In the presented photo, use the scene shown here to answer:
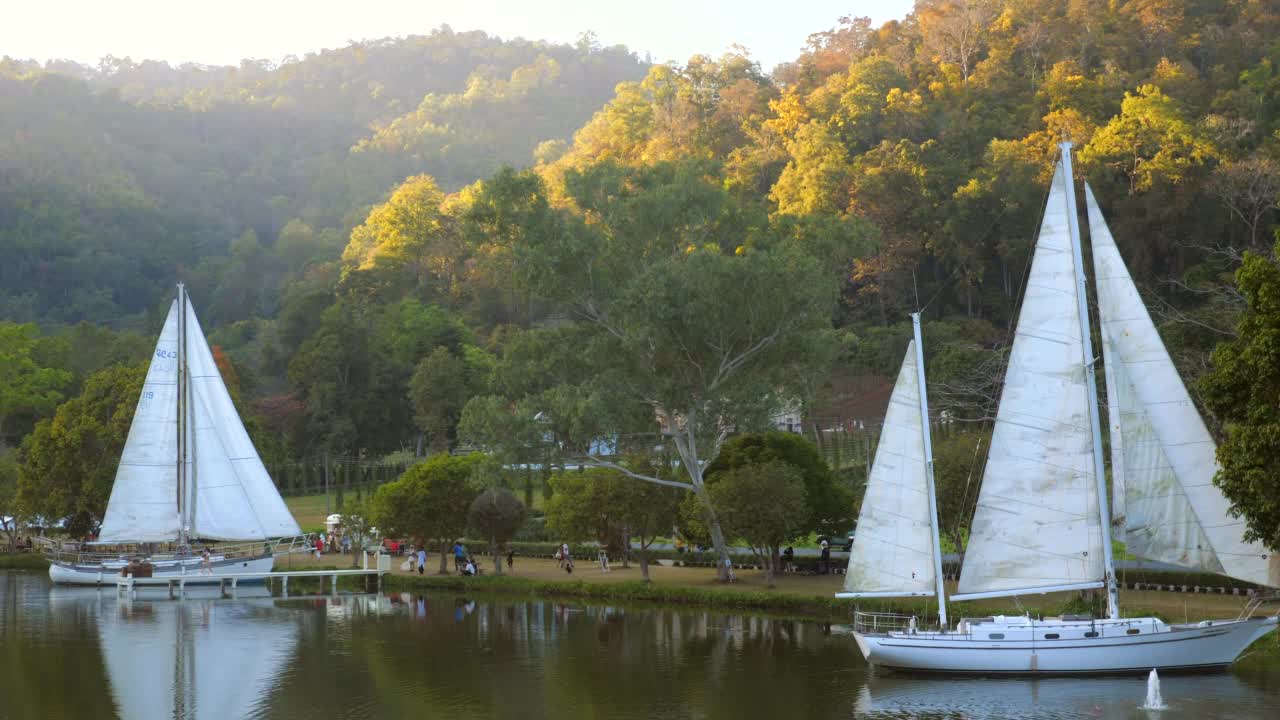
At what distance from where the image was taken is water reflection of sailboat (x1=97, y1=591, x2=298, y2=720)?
2489 centimetres

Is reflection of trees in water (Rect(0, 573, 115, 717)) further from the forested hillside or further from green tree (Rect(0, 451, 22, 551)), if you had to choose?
the forested hillside

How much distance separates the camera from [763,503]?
36875mm

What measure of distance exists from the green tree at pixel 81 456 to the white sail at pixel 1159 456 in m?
41.4

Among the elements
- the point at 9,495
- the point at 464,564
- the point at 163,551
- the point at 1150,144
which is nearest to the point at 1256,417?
the point at 464,564

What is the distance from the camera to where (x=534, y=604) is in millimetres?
39250

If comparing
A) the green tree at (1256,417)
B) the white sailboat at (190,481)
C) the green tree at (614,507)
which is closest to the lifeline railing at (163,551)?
the white sailboat at (190,481)

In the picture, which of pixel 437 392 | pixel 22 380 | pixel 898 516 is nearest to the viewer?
pixel 898 516

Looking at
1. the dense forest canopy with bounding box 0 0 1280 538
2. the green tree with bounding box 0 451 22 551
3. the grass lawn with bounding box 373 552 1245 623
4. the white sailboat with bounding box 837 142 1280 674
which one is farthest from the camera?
the green tree with bounding box 0 451 22 551

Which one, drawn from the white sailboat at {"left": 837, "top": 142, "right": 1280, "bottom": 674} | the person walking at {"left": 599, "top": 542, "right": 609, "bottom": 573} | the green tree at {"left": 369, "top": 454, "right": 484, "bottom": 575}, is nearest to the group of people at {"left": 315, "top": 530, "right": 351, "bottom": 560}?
the green tree at {"left": 369, "top": 454, "right": 484, "bottom": 575}

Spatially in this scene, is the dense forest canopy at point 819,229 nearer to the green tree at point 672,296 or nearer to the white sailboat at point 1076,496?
the green tree at point 672,296

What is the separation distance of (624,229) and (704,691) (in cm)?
1958

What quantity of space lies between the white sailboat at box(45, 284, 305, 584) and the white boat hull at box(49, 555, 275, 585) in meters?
0.04

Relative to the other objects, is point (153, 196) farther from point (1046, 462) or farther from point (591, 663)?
point (1046, 462)

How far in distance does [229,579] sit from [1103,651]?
31.4 meters
